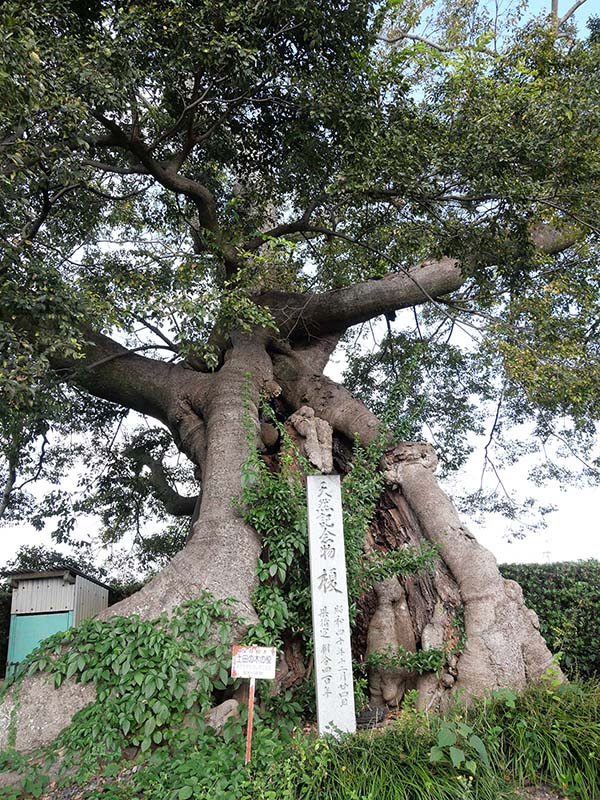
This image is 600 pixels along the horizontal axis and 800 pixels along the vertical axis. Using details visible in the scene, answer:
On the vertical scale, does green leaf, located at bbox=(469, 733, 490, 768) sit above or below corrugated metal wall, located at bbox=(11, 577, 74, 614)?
below

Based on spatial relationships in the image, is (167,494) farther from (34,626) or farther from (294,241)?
(294,241)

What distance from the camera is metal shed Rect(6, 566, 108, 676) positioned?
7.55 m

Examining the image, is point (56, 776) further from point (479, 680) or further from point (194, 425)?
point (194, 425)

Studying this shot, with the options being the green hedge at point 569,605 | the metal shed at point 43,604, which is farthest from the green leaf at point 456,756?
the metal shed at point 43,604

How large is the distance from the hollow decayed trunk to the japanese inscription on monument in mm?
677

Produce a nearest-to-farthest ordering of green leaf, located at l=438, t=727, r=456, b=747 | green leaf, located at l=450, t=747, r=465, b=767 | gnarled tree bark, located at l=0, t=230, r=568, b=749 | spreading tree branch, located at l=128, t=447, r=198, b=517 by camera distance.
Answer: green leaf, located at l=450, t=747, r=465, b=767
green leaf, located at l=438, t=727, r=456, b=747
gnarled tree bark, located at l=0, t=230, r=568, b=749
spreading tree branch, located at l=128, t=447, r=198, b=517

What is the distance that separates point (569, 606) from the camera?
261 inches

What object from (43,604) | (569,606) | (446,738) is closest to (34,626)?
(43,604)

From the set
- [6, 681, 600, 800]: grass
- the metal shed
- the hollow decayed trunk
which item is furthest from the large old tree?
the metal shed

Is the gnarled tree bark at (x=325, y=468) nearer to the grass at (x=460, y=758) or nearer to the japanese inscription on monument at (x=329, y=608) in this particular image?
the japanese inscription on monument at (x=329, y=608)

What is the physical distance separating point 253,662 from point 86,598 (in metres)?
5.44

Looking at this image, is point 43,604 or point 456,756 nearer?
point 456,756

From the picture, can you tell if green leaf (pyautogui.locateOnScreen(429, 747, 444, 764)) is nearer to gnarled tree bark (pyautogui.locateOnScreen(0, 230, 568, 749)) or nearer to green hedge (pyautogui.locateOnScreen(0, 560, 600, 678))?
gnarled tree bark (pyautogui.locateOnScreen(0, 230, 568, 749))

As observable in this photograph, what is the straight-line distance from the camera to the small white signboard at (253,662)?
3.58 meters
